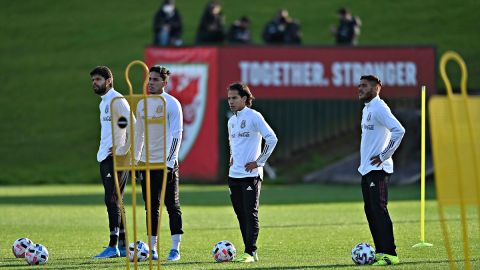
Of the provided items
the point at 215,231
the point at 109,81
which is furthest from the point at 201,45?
the point at 109,81

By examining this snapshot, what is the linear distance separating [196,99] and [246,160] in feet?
63.8

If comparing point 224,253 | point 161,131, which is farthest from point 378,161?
point 161,131

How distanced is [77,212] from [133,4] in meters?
36.7

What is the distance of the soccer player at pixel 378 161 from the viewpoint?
12.8m

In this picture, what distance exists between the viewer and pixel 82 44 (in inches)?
2072

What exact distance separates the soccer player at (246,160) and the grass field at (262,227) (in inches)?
20.4

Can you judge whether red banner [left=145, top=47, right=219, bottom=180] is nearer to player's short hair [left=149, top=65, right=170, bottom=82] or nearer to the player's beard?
the player's beard

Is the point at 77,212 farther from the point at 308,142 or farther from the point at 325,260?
the point at 308,142

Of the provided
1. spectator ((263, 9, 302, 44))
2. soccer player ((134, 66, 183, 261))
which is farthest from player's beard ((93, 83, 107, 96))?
spectator ((263, 9, 302, 44))

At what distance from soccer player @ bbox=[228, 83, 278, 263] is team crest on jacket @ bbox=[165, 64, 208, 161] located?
1917 cm

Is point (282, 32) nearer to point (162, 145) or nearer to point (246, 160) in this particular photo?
point (246, 160)

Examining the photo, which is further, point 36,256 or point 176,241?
point 176,241

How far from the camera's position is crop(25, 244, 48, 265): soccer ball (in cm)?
1317

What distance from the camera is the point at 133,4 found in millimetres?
58562
